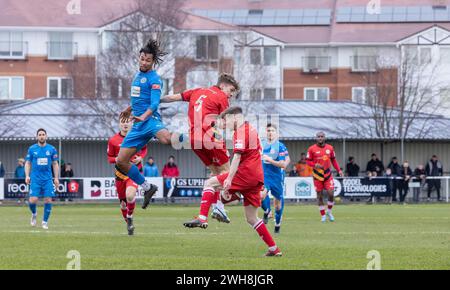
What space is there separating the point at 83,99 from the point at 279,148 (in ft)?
109

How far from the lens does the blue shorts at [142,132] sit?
1756 centimetres

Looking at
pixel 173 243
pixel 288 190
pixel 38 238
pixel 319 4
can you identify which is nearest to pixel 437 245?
pixel 173 243

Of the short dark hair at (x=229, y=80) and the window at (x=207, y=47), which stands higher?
the window at (x=207, y=47)

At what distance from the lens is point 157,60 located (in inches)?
696

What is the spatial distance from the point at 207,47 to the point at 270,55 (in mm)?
11190

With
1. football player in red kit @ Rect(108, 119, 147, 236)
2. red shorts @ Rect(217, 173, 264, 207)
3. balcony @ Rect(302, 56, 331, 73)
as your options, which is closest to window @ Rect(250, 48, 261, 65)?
balcony @ Rect(302, 56, 331, 73)

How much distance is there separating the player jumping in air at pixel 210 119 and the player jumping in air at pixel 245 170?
52.4 inches

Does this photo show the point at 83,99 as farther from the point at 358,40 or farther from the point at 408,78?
the point at 358,40

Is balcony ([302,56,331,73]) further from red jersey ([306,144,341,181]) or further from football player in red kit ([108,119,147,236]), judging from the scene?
football player in red kit ([108,119,147,236])

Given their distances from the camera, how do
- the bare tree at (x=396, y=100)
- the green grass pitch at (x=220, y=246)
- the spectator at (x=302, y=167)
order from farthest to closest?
the bare tree at (x=396, y=100) → the spectator at (x=302, y=167) → the green grass pitch at (x=220, y=246)

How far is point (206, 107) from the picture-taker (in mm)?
16734

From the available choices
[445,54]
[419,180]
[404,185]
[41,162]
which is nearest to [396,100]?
[419,180]

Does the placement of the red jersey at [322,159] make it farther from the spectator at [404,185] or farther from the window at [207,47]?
the window at [207,47]

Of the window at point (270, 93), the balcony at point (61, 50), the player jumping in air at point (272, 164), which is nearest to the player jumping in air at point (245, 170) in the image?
the player jumping in air at point (272, 164)
